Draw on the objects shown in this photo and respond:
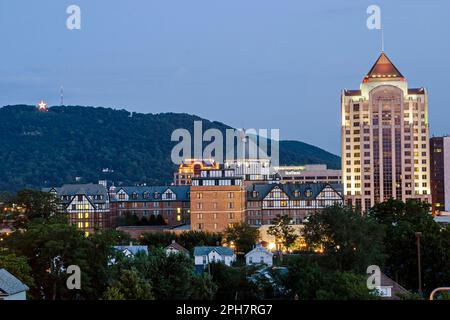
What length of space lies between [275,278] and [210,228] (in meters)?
37.5

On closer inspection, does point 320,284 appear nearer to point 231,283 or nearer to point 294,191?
point 231,283

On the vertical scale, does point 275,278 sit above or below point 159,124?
below

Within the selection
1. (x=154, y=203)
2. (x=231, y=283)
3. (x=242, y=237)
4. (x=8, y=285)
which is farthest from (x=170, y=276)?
(x=154, y=203)

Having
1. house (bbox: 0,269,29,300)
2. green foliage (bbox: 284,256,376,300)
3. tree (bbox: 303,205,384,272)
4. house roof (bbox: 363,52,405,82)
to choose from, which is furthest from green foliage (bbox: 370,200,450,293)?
house roof (bbox: 363,52,405,82)

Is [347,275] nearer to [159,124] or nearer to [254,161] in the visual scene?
[254,161]

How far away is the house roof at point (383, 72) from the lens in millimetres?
120000

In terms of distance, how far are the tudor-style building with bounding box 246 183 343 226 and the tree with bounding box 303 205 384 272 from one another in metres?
41.5

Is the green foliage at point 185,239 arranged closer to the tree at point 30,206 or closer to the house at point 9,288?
the tree at point 30,206

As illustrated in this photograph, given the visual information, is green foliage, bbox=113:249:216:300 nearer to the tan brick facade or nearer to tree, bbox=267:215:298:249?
tree, bbox=267:215:298:249

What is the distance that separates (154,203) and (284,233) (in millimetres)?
27308

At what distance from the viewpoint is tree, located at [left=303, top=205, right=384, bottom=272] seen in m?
37.7

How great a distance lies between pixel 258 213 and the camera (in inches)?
3270

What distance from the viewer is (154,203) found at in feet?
290
